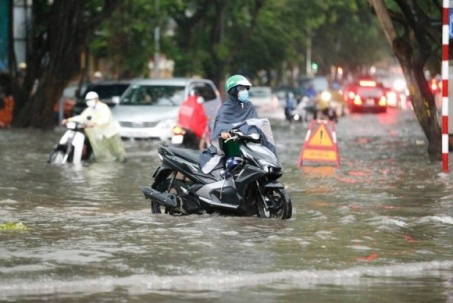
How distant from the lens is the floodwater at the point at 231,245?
9.56 metres

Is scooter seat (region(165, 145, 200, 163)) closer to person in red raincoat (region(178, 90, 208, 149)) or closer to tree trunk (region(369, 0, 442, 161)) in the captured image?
tree trunk (region(369, 0, 442, 161))

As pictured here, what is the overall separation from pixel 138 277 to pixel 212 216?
451cm

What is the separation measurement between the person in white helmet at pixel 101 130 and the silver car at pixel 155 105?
5.94 metres

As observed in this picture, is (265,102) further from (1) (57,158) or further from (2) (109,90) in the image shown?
(1) (57,158)

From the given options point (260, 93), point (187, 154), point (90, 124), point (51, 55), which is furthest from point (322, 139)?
point (260, 93)

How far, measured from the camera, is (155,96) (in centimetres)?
3316

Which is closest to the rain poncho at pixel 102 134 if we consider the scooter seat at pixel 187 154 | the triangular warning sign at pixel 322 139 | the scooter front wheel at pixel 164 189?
the triangular warning sign at pixel 322 139

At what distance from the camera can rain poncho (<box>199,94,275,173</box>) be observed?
14.3 metres

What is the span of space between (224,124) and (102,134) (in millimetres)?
10282

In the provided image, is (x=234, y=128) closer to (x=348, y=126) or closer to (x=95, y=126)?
(x=95, y=126)

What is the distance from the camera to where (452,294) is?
9414mm

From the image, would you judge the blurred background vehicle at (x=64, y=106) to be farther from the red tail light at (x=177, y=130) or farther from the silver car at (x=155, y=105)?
the red tail light at (x=177, y=130)

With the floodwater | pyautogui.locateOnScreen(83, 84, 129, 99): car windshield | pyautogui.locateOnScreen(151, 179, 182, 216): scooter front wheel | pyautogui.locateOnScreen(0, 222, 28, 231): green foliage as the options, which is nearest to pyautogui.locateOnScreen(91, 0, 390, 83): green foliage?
pyautogui.locateOnScreen(83, 84, 129, 99): car windshield

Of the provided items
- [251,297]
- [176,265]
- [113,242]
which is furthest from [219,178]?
[251,297]
